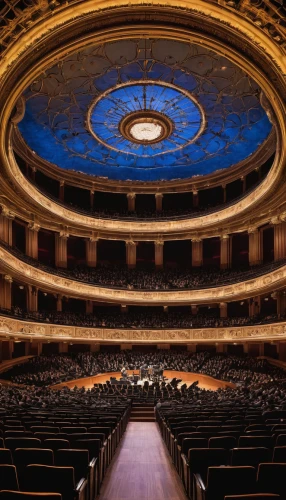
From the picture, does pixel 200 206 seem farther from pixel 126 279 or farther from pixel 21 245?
pixel 21 245

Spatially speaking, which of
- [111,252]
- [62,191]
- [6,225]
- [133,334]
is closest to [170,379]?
[133,334]

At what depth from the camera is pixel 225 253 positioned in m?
32.1

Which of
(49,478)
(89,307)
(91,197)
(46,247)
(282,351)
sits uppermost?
(91,197)

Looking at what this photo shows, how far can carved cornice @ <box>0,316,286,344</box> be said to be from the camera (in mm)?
21484

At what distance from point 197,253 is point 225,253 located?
262 centimetres

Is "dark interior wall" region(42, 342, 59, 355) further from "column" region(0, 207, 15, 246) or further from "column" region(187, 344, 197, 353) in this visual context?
"column" region(187, 344, 197, 353)

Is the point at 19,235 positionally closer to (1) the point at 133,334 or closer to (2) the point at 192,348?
(1) the point at 133,334

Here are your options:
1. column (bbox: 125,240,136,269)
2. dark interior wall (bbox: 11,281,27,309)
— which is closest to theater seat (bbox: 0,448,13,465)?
dark interior wall (bbox: 11,281,27,309)

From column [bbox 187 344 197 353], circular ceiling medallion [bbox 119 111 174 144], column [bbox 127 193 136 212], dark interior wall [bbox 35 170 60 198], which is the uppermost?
circular ceiling medallion [bbox 119 111 174 144]

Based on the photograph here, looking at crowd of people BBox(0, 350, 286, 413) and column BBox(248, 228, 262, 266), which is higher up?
column BBox(248, 228, 262, 266)

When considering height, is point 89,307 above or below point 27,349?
above

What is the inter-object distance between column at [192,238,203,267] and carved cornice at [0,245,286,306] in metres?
4.13

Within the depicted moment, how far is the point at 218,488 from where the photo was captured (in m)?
3.66

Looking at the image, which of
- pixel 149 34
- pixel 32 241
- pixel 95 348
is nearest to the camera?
pixel 149 34
